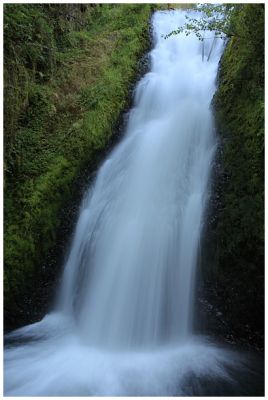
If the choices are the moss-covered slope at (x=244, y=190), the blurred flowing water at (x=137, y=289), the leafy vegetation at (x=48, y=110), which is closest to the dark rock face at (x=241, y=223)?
the moss-covered slope at (x=244, y=190)

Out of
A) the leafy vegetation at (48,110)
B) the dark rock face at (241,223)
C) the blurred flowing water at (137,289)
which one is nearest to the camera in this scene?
the blurred flowing water at (137,289)

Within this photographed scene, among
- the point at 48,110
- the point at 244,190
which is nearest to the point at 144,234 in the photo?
the point at 244,190

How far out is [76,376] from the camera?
4.62m

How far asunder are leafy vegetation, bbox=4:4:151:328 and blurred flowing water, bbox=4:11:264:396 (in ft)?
1.73

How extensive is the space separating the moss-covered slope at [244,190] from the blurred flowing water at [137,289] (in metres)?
0.39

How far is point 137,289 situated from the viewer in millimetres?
5691

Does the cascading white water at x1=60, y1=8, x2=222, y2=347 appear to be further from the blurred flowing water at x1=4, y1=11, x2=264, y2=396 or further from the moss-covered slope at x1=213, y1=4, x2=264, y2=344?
the moss-covered slope at x1=213, y1=4, x2=264, y2=344

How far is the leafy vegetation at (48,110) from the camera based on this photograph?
6.02 meters

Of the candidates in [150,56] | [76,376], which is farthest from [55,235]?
[150,56]

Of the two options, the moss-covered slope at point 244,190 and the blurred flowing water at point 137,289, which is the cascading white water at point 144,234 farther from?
the moss-covered slope at point 244,190

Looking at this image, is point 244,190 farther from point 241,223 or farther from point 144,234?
point 144,234

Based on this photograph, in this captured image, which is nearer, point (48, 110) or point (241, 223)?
point (241, 223)

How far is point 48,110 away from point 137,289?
3.85 metres

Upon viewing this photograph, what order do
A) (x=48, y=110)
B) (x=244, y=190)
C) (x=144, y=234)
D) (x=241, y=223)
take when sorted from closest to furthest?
(x=241, y=223), (x=244, y=190), (x=144, y=234), (x=48, y=110)
